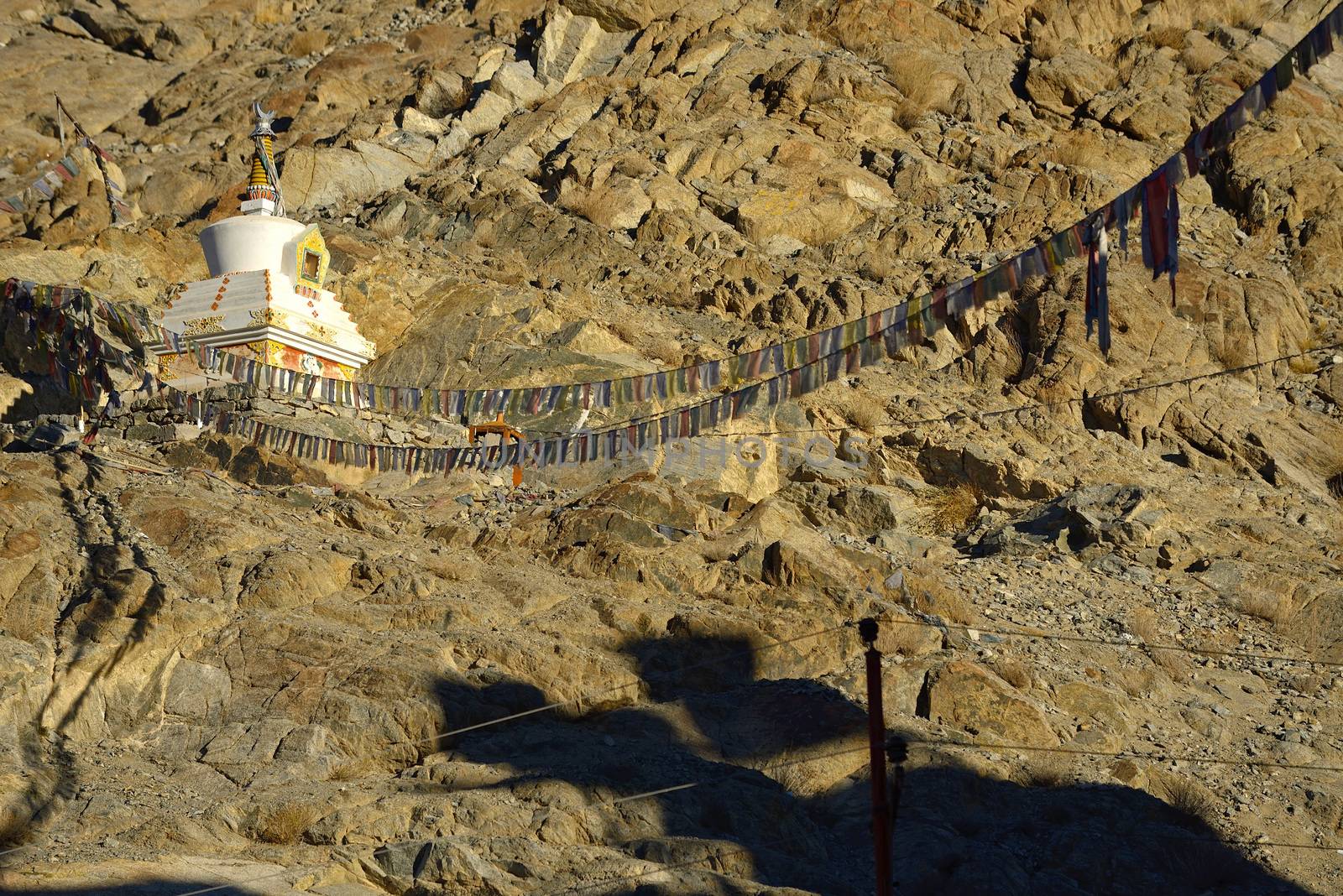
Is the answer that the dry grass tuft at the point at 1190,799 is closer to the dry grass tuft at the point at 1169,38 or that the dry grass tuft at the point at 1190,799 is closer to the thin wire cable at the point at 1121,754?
Result: the thin wire cable at the point at 1121,754

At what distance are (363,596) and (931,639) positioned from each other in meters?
7.33

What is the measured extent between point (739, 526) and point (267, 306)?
1327cm

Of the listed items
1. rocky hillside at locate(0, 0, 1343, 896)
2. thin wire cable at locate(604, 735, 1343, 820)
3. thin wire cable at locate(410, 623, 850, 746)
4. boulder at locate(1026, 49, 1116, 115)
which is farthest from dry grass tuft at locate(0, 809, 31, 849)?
boulder at locate(1026, 49, 1116, 115)

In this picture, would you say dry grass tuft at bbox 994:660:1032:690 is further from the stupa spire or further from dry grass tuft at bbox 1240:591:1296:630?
the stupa spire

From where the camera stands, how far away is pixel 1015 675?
18344 millimetres

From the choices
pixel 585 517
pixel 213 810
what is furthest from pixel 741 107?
pixel 213 810

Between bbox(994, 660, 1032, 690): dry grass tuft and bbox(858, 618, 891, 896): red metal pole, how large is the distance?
7.07 meters

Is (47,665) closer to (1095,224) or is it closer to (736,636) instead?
(736,636)

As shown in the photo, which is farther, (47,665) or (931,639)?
(931,639)

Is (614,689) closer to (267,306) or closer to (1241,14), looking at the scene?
(267,306)

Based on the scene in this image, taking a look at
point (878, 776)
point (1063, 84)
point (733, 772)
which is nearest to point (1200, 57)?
point (1063, 84)

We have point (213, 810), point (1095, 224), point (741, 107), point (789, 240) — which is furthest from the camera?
point (741, 107)

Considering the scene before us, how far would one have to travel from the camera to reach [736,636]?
18.4 metres

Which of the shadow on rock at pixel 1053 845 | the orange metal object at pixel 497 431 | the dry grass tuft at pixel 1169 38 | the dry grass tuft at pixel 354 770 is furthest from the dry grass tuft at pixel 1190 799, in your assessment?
the dry grass tuft at pixel 1169 38
